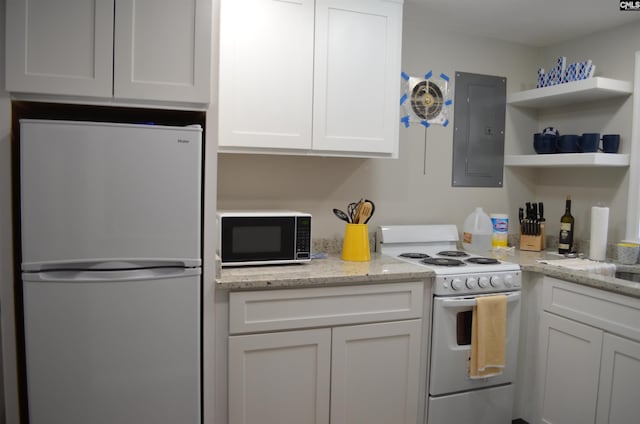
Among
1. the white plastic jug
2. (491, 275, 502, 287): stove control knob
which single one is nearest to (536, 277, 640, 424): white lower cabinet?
(491, 275, 502, 287): stove control knob

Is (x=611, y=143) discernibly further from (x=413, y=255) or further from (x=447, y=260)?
(x=413, y=255)

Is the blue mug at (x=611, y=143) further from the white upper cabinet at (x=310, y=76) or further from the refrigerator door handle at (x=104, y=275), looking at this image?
the refrigerator door handle at (x=104, y=275)

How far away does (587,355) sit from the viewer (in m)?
2.23

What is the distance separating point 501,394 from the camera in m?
2.47

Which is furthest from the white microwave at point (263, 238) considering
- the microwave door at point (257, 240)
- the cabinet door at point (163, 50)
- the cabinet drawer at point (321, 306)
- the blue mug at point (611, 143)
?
the blue mug at point (611, 143)

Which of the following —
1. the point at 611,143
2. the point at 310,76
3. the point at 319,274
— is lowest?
the point at 319,274

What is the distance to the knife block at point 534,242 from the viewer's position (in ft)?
9.85

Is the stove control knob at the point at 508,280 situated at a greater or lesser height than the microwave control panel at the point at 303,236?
lesser

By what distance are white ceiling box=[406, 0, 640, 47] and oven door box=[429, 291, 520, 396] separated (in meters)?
1.56

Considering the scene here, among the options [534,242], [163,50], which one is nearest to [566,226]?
[534,242]

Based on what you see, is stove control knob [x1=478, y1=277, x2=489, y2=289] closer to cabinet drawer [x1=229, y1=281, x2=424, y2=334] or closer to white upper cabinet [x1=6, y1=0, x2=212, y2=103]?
cabinet drawer [x1=229, y1=281, x2=424, y2=334]

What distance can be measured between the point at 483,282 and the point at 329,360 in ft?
2.88

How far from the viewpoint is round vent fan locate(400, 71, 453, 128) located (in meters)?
2.88

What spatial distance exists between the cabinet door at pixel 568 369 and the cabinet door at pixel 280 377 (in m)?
1.20
